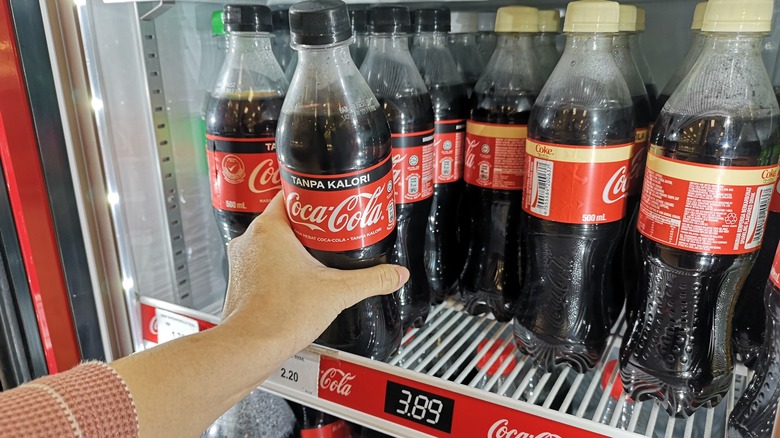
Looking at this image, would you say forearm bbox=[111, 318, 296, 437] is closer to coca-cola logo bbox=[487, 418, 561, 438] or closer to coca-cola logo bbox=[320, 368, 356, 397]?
coca-cola logo bbox=[320, 368, 356, 397]

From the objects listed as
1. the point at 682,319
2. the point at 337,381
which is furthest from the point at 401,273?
the point at 682,319

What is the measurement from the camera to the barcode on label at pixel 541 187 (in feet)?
2.56

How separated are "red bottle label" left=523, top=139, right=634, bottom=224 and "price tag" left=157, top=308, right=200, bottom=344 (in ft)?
1.97

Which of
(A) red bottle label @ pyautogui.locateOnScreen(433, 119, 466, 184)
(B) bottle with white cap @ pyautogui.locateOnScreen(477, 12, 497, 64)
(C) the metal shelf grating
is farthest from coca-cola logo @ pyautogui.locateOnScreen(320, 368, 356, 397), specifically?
(B) bottle with white cap @ pyautogui.locateOnScreen(477, 12, 497, 64)

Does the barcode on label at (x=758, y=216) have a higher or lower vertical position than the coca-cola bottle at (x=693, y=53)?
lower

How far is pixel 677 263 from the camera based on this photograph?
0.72 m

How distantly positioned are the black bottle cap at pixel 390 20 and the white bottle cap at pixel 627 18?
0.30 m

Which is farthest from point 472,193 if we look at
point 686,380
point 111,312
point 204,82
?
point 111,312

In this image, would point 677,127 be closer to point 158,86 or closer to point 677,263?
point 677,263

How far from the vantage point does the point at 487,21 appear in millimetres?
1202

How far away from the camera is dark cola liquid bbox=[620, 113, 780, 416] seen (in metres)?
0.71

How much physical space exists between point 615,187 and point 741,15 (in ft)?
0.81

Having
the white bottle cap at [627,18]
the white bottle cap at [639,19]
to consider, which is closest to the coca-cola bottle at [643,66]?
the white bottle cap at [639,19]

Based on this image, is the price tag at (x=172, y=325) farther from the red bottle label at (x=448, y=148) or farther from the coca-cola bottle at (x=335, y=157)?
the red bottle label at (x=448, y=148)
